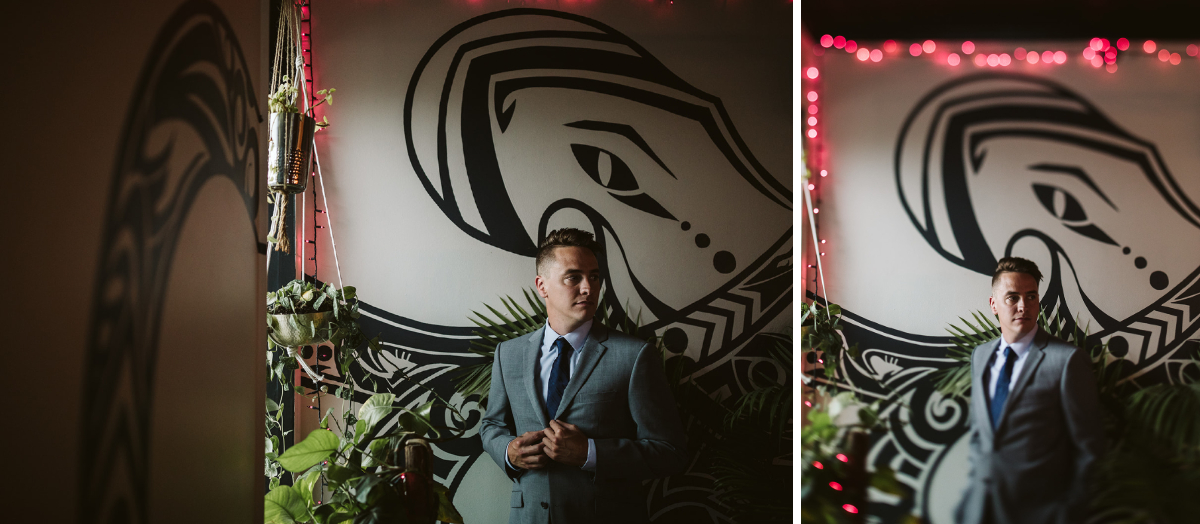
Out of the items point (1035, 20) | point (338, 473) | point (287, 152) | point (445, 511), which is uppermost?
point (287, 152)

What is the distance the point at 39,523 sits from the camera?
0.49m

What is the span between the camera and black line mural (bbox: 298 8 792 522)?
7.38ft

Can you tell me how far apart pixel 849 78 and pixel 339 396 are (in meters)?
2.27

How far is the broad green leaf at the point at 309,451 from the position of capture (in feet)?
5.20

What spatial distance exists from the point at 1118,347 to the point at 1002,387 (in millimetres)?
68

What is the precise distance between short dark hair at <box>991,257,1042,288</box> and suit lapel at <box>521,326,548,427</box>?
1763 millimetres

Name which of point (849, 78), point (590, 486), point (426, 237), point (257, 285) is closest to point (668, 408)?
point (590, 486)

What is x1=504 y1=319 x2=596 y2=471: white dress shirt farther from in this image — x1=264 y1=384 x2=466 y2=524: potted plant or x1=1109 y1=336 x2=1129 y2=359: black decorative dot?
x1=1109 y1=336 x2=1129 y2=359: black decorative dot

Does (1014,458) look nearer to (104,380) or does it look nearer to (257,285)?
(104,380)

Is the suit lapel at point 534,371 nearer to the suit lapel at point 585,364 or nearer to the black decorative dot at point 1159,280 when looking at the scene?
the suit lapel at point 585,364

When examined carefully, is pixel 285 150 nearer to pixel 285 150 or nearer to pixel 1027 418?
pixel 285 150

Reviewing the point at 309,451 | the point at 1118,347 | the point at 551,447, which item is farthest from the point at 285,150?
the point at 1118,347

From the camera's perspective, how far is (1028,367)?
291 millimetres

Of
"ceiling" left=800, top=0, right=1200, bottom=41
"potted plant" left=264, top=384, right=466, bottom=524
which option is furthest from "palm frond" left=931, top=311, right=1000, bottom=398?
"potted plant" left=264, top=384, right=466, bottom=524
